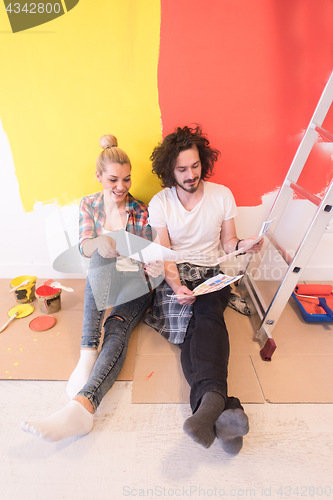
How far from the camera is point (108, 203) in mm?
1312

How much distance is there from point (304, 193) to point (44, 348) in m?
1.40

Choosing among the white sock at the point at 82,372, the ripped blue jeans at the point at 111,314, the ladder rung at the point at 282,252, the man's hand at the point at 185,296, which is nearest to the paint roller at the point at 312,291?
the ladder rung at the point at 282,252

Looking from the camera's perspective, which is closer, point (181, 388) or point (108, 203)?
point (181, 388)

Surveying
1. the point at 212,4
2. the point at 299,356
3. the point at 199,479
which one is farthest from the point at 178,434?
the point at 212,4

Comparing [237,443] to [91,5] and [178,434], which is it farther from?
[91,5]

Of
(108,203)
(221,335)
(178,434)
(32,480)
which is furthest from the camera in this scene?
(108,203)

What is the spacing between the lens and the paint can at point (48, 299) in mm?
1484

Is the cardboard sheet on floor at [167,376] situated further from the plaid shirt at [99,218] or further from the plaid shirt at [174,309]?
the plaid shirt at [99,218]

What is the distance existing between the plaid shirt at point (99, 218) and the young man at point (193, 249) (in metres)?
0.07

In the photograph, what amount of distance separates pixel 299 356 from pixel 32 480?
1149mm

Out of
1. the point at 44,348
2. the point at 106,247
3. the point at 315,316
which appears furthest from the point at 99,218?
the point at 315,316

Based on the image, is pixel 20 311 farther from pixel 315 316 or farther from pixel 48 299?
pixel 315 316

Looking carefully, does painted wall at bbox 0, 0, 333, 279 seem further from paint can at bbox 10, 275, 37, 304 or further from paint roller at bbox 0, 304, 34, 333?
paint roller at bbox 0, 304, 34, 333

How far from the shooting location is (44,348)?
4.27 ft
